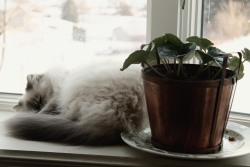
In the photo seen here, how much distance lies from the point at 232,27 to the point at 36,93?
0.72 meters

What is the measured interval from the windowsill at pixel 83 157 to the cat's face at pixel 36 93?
284 millimetres

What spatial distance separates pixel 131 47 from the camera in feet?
5.21

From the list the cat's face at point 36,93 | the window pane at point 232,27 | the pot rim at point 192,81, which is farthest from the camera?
the cat's face at point 36,93

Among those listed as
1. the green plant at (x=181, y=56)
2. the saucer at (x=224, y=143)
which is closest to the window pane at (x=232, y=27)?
the saucer at (x=224, y=143)

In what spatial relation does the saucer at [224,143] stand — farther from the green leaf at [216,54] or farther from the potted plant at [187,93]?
the green leaf at [216,54]

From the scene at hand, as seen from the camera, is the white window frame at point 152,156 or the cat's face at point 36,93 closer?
the white window frame at point 152,156

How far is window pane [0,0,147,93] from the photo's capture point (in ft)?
5.14

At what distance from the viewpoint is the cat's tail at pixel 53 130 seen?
1230mm

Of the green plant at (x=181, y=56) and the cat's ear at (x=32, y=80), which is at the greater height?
the green plant at (x=181, y=56)

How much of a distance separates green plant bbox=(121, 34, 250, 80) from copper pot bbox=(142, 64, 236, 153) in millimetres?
44

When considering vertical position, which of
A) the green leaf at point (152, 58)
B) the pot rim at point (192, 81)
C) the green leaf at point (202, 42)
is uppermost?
the green leaf at point (202, 42)

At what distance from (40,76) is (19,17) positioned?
0.87ft

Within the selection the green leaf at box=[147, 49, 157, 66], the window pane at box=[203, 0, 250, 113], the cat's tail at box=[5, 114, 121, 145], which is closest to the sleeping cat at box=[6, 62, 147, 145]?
the cat's tail at box=[5, 114, 121, 145]

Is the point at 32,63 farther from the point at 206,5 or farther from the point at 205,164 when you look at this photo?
the point at 205,164
